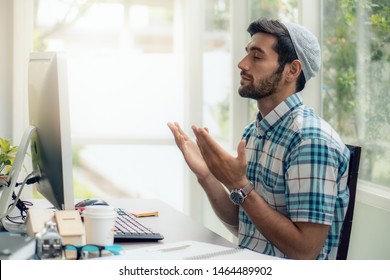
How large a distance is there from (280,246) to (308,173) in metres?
0.20

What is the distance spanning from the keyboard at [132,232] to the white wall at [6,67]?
2.68 m

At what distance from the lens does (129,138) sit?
4.56 meters

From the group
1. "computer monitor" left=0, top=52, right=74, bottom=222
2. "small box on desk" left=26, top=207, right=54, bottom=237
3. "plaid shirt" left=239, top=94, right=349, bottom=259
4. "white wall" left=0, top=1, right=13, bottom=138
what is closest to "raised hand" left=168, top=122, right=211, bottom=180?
"plaid shirt" left=239, top=94, right=349, bottom=259

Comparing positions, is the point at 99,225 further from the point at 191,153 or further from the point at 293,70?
the point at 293,70

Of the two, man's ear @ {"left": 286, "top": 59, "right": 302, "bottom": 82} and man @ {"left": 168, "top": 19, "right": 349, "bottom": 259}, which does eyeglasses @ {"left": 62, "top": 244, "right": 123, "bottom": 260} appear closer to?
man @ {"left": 168, "top": 19, "right": 349, "bottom": 259}

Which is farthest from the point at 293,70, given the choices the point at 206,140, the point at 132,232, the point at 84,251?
the point at 84,251

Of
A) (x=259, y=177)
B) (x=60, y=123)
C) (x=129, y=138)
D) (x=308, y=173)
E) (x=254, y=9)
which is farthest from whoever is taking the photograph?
(x=129, y=138)

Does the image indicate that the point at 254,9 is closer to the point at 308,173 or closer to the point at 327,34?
the point at 327,34

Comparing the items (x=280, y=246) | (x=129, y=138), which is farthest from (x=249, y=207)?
(x=129, y=138)

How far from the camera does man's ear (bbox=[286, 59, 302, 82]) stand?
1.96 metres

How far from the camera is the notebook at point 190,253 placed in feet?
4.32

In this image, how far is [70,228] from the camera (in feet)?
A: 4.62

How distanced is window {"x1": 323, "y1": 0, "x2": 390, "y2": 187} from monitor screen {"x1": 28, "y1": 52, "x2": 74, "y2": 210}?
1204 millimetres

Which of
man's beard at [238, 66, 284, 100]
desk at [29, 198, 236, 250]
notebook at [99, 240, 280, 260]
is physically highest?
man's beard at [238, 66, 284, 100]
